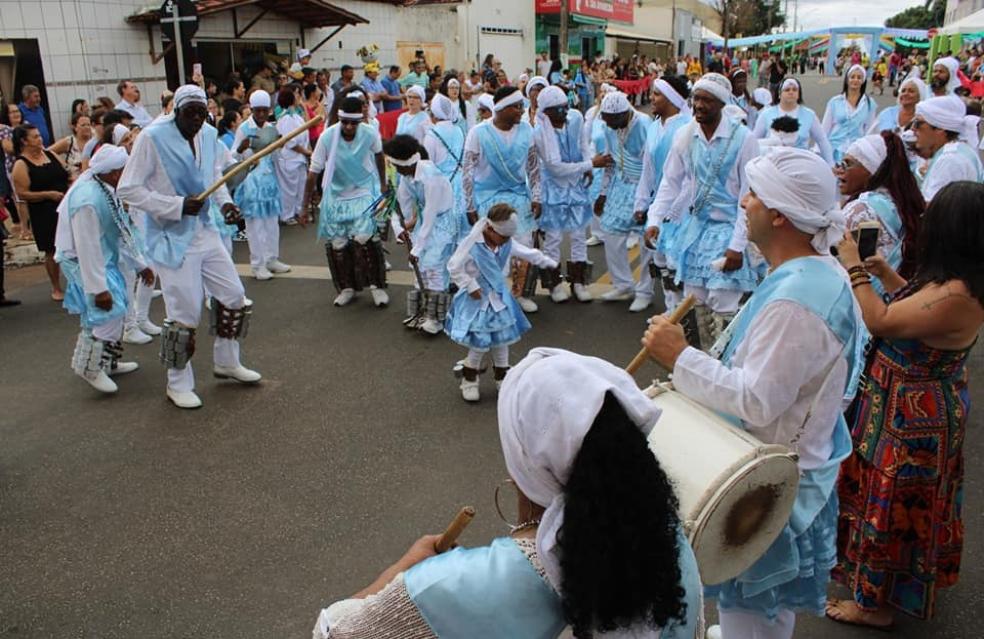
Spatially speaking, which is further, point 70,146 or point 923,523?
point 70,146

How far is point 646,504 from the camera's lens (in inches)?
58.1

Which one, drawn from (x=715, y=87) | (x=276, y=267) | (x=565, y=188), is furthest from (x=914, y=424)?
(x=276, y=267)

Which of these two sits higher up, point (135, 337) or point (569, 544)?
point (569, 544)

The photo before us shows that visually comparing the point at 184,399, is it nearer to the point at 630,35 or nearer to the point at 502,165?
the point at 502,165

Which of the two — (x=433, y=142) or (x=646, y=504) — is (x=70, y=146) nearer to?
(x=433, y=142)

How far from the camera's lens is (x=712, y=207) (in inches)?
207

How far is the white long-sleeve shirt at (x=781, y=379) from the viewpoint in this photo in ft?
7.69

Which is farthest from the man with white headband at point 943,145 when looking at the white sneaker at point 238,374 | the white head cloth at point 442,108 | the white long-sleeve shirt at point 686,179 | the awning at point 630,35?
the awning at point 630,35

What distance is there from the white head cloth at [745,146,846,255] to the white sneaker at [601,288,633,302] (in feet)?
17.8

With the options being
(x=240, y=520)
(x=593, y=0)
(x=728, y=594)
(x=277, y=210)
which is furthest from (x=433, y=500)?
(x=593, y=0)

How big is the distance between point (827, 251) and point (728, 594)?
43.5 inches

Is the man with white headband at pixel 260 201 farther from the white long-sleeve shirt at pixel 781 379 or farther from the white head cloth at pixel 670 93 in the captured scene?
the white long-sleeve shirt at pixel 781 379

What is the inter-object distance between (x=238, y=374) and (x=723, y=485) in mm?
4595

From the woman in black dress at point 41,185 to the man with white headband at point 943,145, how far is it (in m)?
7.50
